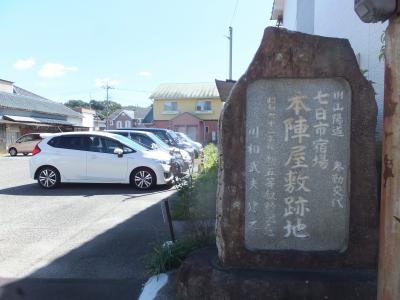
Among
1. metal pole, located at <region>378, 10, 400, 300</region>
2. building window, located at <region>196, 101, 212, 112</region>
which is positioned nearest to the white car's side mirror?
metal pole, located at <region>378, 10, 400, 300</region>

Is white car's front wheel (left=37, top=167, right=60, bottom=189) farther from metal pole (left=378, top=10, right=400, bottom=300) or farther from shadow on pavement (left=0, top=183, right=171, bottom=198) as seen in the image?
metal pole (left=378, top=10, right=400, bottom=300)

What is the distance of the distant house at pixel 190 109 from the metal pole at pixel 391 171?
35.3 m

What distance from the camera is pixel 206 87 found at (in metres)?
40.6

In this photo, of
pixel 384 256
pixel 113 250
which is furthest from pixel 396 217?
pixel 113 250

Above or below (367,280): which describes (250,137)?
above

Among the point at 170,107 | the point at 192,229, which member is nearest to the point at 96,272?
the point at 192,229

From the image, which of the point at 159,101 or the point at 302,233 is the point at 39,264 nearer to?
the point at 302,233

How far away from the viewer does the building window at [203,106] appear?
39.3m

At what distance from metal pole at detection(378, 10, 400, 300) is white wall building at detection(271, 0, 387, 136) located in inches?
127

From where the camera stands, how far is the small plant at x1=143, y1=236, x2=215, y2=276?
4.18 metres

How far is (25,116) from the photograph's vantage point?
112 feet

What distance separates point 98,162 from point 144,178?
4.35ft

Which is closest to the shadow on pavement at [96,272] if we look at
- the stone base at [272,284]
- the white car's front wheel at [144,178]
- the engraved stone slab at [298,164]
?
the stone base at [272,284]

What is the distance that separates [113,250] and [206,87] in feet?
118
